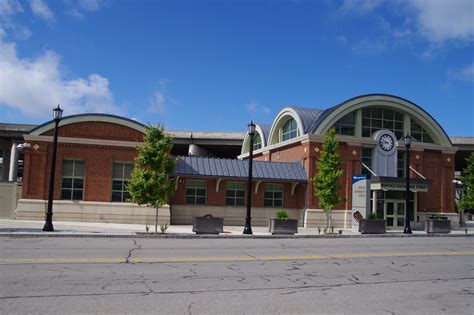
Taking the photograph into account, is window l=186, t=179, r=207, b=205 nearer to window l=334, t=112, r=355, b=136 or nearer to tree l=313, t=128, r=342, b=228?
tree l=313, t=128, r=342, b=228

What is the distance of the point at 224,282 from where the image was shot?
372 inches

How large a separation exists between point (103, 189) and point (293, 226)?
11.9m

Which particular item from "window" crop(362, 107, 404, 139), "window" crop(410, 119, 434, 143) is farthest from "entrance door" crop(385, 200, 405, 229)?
"window" crop(410, 119, 434, 143)

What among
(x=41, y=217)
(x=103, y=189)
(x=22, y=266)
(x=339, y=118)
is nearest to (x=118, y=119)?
(x=103, y=189)

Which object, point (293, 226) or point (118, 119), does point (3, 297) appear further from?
point (118, 119)

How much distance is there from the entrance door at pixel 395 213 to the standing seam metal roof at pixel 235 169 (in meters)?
6.28

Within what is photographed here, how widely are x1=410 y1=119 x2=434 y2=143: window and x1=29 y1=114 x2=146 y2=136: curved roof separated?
20212mm

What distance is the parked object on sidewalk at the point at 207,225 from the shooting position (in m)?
22.6

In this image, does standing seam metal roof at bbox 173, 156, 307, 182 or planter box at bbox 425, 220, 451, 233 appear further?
standing seam metal roof at bbox 173, 156, 307, 182

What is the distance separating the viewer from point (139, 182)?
22359 mm

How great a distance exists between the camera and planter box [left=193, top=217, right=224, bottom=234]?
22625 mm

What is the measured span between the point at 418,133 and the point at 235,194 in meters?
15.2

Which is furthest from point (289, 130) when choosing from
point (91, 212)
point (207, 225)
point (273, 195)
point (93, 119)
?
point (91, 212)

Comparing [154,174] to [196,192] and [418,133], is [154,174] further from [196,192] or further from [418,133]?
[418,133]
